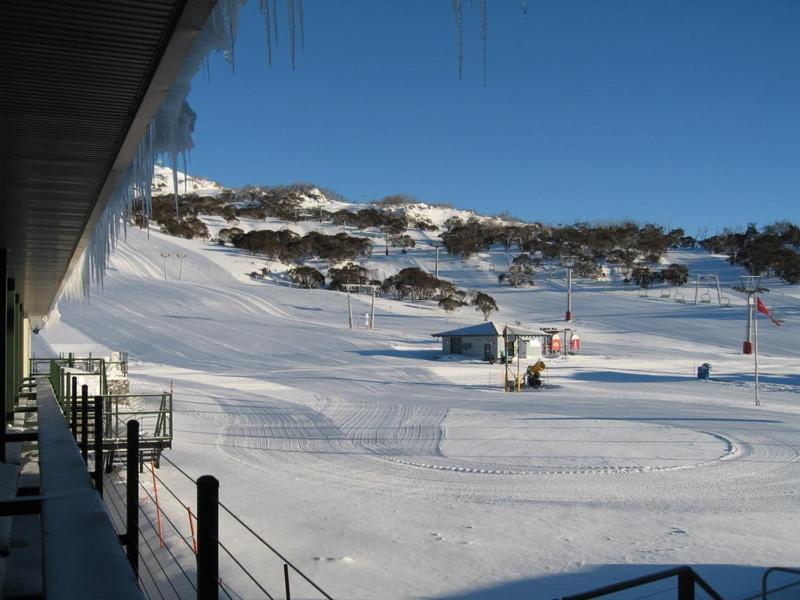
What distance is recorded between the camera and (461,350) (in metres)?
41.2

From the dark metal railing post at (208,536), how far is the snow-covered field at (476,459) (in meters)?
5.22

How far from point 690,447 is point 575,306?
1815 inches

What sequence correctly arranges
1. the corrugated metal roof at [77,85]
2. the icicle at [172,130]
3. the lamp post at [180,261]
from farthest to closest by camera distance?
the lamp post at [180,261]
the icicle at [172,130]
the corrugated metal roof at [77,85]

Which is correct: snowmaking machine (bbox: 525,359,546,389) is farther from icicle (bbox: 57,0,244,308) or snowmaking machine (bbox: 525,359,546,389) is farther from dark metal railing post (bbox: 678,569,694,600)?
dark metal railing post (bbox: 678,569,694,600)

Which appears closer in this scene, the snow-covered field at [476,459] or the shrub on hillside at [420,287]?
the snow-covered field at [476,459]

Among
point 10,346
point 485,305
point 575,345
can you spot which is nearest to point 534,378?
point 575,345

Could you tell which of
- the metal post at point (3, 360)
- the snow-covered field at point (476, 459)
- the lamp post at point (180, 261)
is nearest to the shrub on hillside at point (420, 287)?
the lamp post at point (180, 261)

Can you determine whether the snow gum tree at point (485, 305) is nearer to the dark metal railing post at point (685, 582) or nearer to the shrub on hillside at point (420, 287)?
the shrub on hillside at point (420, 287)

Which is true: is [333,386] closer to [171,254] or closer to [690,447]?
[690,447]

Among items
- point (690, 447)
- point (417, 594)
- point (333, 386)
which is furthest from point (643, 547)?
Answer: point (333, 386)

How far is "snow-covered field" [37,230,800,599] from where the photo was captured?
8188 millimetres

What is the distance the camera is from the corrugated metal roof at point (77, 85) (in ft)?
8.42

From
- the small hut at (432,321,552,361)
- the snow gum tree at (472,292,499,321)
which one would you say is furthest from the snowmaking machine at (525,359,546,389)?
the snow gum tree at (472,292,499,321)

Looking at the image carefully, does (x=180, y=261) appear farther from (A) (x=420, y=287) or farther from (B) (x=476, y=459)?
(B) (x=476, y=459)
